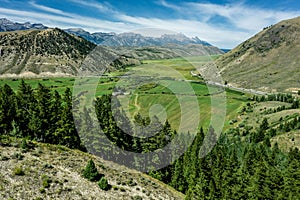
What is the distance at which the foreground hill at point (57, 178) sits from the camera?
1377 inches

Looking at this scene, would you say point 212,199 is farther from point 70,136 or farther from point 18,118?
point 18,118

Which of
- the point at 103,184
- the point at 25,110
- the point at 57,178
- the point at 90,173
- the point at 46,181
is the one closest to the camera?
the point at 46,181

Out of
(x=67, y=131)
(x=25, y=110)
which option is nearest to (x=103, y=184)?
(x=67, y=131)

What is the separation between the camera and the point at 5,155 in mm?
40844

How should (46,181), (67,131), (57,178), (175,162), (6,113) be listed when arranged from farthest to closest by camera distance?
(175,162) < (67,131) < (6,113) < (57,178) < (46,181)

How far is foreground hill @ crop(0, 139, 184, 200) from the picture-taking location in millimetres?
34969

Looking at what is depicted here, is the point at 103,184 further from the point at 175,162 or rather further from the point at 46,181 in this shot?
the point at 175,162

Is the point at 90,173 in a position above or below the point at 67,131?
below

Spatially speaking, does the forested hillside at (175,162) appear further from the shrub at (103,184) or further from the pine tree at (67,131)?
the shrub at (103,184)

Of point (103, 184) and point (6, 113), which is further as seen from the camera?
point (6, 113)

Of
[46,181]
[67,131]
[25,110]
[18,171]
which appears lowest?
[46,181]

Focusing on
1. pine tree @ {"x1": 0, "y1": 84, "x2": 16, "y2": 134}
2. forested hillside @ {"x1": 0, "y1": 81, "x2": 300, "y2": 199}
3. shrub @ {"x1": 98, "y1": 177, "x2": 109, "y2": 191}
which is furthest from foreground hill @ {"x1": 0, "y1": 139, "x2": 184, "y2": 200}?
pine tree @ {"x1": 0, "y1": 84, "x2": 16, "y2": 134}

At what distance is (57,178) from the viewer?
39.2 metres

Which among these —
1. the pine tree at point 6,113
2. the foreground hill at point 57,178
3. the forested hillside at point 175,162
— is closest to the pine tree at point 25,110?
the forested hillside at point 175,162
